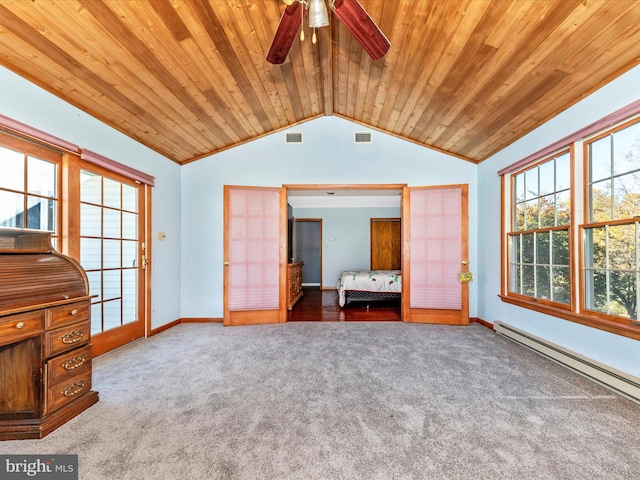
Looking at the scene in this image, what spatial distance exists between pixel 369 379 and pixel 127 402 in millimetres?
1833

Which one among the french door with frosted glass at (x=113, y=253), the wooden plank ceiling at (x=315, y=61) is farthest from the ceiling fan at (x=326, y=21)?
the french door with frosted glass at (x=113, y=253)

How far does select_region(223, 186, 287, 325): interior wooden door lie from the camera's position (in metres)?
4.14

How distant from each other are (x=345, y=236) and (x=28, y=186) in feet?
21.3

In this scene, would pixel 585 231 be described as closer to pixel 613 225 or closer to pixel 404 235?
pixel 613 225

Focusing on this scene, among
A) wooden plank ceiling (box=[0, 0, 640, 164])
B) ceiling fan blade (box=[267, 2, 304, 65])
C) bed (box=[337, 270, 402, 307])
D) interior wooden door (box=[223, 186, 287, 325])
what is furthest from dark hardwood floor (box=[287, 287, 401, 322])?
ceiling fan blade (box=[267, 2, 304, 65])

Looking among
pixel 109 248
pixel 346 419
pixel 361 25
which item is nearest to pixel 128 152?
pixel 109 248

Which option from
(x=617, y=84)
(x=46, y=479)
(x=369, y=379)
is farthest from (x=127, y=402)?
(x=617, y=84)

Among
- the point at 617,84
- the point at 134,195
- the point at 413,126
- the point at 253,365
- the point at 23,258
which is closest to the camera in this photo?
the point at 23,258

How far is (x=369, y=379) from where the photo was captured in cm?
237

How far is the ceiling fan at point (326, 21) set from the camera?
63.6 inches

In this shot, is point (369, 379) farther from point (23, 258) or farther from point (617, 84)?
point (617, 84)

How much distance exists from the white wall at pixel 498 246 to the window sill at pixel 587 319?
2.3 inches

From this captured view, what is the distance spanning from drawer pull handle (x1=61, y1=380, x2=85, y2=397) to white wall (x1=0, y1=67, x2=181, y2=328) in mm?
1808

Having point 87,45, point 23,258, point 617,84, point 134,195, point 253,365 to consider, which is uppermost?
point 87,45
